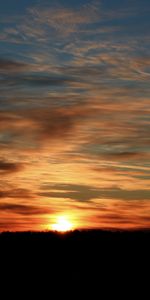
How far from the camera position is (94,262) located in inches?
1140

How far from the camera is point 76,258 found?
96.9ft

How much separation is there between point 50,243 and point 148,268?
19.3 feet

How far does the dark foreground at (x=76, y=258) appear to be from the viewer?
88.2 feet

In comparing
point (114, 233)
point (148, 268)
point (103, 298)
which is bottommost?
point (103, 298)

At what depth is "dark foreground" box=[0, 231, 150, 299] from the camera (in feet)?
88.2

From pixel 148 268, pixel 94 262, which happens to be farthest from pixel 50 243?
pixel 148 268

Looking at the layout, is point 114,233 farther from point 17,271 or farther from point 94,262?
point 17,271

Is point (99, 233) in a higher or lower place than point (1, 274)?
higher

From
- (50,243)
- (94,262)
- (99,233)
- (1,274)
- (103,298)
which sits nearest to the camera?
(103,298)

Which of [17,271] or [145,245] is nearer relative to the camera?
[17,271]

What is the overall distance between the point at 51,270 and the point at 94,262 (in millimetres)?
2396

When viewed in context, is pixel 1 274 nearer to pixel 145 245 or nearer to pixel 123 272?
pixel 123 272

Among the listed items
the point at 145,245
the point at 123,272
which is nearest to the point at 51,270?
the point at 123,272

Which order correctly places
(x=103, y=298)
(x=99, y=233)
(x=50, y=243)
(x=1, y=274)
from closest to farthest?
(x=103, y=298) < (x=1, y=274) < (x=50, y=243) < (x=99, y=233)
